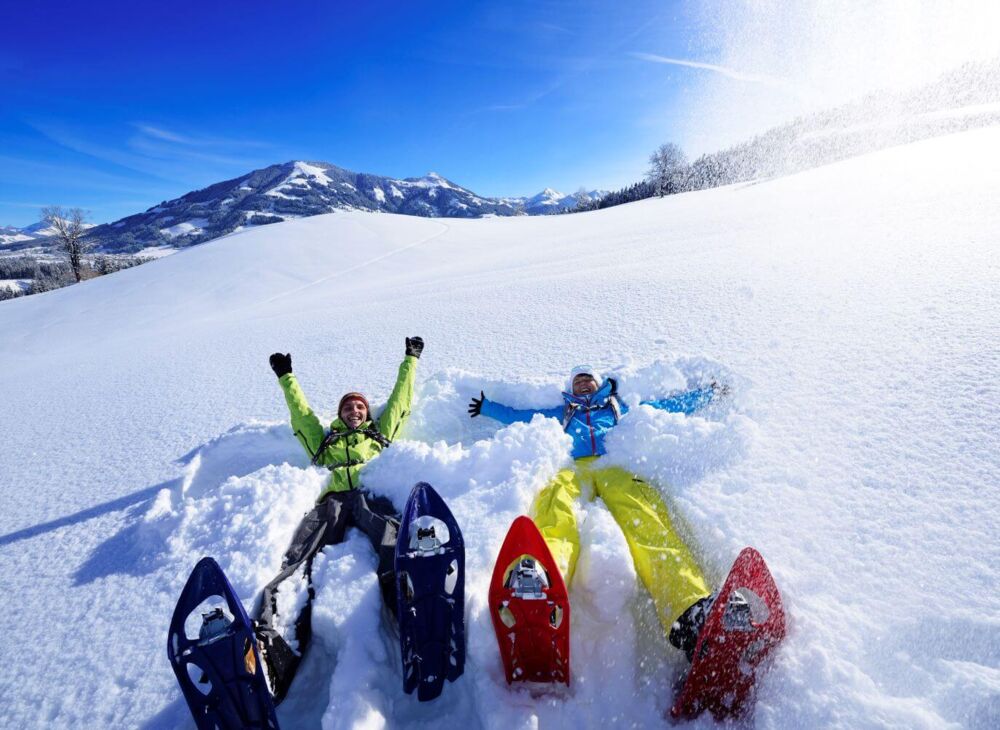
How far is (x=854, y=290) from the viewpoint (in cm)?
426

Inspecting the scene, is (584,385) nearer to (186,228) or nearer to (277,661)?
(277,661)

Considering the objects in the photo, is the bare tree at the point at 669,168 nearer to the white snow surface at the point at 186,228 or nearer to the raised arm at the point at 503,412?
the raised arm at the point at 503,412

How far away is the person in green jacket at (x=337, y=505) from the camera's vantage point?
1.92m

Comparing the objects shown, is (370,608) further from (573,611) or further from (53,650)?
(53,650)

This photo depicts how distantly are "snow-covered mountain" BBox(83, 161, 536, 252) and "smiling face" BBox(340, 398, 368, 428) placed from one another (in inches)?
4739

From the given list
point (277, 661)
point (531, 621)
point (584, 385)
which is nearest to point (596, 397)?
point (584, 385)

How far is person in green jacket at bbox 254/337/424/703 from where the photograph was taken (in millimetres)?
1925

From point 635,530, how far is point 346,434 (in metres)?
2.17

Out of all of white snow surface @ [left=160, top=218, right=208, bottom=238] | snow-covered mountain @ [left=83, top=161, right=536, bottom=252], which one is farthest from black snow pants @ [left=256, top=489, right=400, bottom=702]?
white snow surface @ [left=160, top=218, right=208, bottom=238]

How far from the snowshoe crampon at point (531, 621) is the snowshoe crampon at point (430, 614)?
18 centimetres

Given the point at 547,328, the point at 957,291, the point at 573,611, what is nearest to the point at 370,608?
the point at 573,611

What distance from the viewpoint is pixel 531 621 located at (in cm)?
170

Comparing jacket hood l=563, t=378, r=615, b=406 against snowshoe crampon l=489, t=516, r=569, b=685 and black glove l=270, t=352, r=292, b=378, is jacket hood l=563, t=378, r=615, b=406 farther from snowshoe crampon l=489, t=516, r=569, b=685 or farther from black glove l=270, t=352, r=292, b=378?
black glove l=270, t=352, r=292, b=378

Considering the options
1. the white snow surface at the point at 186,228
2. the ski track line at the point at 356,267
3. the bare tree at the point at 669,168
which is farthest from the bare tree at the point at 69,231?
the white snow surface at the point at 186,228
